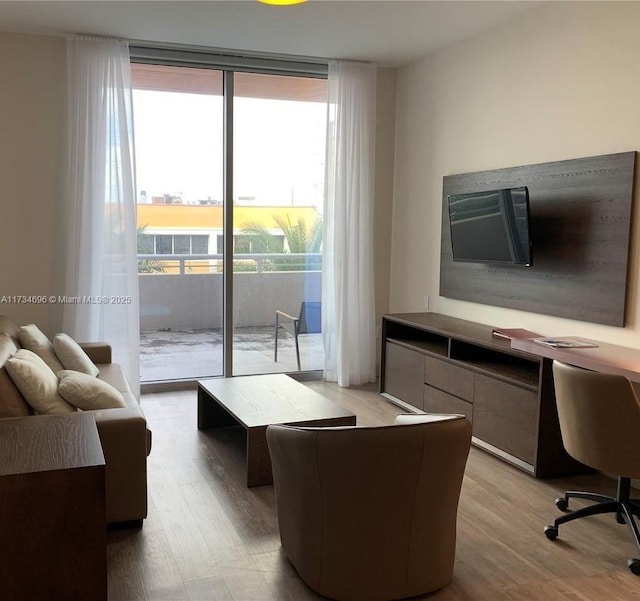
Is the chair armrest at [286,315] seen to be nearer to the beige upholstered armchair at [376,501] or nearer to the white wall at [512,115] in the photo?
the white wall at [512,115]

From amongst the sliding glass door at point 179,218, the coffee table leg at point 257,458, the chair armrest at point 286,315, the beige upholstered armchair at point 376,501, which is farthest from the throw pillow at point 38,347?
the chair armrest at point 286,315

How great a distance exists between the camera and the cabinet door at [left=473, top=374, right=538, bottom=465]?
12.2ft

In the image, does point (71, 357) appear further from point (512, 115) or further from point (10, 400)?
point (512, 115)

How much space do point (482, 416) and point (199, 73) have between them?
360 cm

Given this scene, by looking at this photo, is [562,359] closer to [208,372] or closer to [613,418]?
[613,418]

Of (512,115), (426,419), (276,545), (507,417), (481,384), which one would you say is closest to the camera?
(426,419)

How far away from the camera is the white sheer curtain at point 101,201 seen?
4973 mm

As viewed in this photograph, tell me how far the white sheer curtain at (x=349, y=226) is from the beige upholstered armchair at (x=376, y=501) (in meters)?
3.38

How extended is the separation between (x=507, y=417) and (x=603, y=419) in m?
1.17

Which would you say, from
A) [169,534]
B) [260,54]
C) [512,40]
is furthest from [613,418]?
[260,54]

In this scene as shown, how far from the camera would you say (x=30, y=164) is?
502cm

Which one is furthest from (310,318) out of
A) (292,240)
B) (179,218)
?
(179,218)

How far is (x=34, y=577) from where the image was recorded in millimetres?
2021

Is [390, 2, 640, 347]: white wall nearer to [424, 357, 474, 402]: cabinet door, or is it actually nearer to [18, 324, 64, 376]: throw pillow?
[424, 357, 474, 402]: cabinet door
